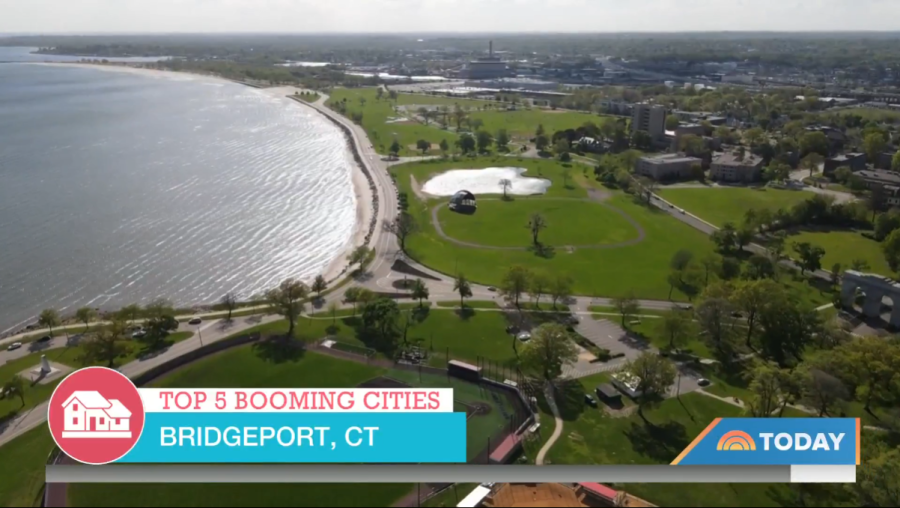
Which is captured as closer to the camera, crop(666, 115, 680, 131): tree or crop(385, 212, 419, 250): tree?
crop(385, 212, 419, 250): tree

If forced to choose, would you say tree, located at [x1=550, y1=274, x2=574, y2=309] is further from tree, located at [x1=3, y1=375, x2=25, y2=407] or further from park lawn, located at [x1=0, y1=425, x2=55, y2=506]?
tree, located at [x1=3, y1=375, x2=25, y2=407]

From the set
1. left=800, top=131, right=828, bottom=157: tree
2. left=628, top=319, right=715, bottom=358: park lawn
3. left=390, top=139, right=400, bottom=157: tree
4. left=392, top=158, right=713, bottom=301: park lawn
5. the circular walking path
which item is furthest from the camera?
left=390, top=139, right=400, bottom=157: tree

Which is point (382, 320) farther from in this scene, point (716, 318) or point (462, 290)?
point (716, 318)

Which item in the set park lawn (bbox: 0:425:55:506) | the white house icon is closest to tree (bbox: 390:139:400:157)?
park lawn (bbox: 0:425:55:506)

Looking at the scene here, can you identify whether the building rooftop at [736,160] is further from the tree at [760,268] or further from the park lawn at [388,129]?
the park lawn at [388,129]

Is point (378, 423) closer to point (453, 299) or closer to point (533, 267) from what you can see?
point (453, 299)

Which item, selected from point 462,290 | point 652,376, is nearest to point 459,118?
point 462,290

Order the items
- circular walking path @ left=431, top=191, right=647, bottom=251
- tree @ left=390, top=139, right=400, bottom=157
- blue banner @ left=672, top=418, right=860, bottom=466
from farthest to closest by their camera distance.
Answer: tree @ left=390, top=139, right=400, bottom=157, circular walking path @ left=431, top=191, right=647, bottom=251, blue banner @ left=672, top=418, right=860, bottom=466

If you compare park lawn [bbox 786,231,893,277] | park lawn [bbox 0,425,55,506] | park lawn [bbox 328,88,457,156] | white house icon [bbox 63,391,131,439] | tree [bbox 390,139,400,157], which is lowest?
park lawn [bbox 0,425,55,506]

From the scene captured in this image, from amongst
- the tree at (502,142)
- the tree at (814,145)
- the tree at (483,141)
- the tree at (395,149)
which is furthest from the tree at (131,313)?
the tree at (814,145)
